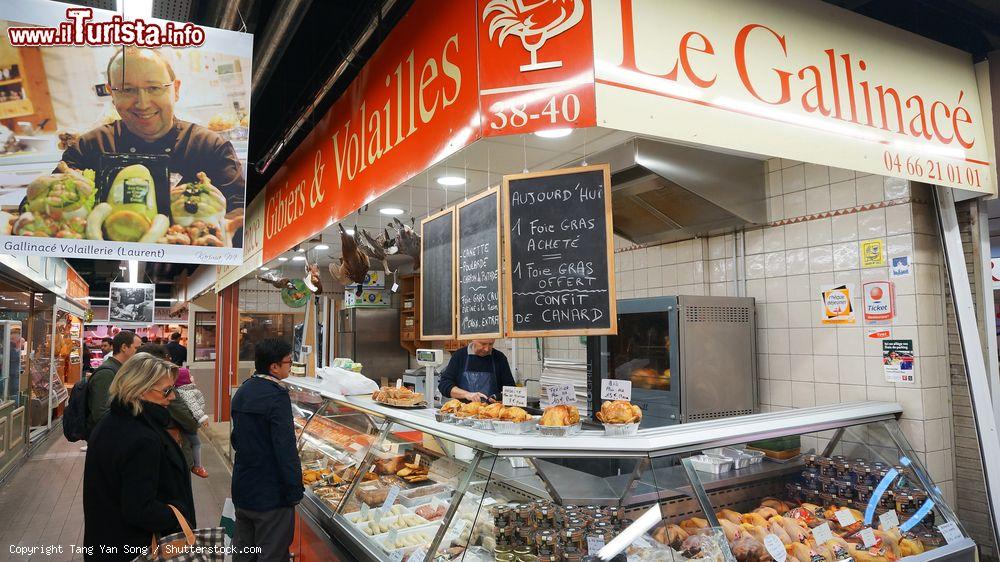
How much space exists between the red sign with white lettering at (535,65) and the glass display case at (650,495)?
1.35 m

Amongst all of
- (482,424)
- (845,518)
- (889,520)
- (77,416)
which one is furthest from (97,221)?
(889,520)

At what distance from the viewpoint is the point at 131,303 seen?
580 inches

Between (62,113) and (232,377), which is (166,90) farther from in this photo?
(232,377)

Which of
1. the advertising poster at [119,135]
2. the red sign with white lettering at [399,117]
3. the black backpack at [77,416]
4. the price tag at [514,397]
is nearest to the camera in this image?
the red sign with white lettering at [399,117]

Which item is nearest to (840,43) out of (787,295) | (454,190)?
(787,295)

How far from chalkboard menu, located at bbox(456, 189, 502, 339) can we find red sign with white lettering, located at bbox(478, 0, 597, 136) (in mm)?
1139

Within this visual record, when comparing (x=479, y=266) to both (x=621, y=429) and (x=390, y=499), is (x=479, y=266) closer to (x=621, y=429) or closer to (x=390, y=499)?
(x=621, y=429)

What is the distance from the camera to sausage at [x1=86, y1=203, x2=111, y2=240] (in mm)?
2469

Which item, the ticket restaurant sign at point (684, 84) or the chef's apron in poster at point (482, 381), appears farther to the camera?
the chef's apron in poster at point (482, 381)

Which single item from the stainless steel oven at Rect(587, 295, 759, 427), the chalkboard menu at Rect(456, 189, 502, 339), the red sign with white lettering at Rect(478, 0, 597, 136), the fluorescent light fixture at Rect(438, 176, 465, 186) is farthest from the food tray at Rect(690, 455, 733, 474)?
the fluorescent light fixture at Rect(438, 176, 465, 186)

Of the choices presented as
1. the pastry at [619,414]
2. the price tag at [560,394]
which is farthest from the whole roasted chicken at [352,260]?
the pastry at [619,414]

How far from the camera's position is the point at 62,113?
8.04 ft

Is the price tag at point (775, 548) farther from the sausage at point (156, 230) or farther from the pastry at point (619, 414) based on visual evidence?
the sausage at point (156, 230)

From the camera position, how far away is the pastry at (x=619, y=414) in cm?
256
